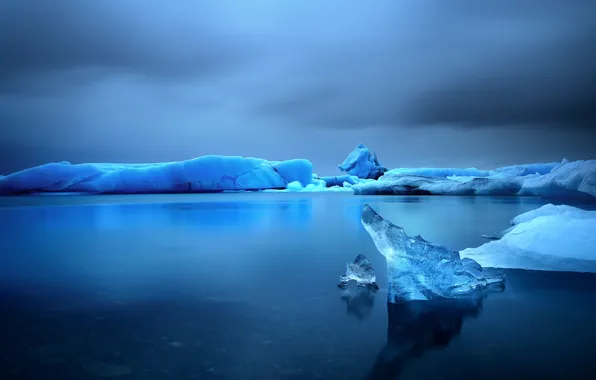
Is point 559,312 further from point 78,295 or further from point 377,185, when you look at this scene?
point 377,185

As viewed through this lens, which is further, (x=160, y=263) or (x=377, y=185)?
(x=377, y=185)

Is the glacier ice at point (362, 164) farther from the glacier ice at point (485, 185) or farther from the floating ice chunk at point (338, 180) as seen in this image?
the glacier ice at point (485, 185)

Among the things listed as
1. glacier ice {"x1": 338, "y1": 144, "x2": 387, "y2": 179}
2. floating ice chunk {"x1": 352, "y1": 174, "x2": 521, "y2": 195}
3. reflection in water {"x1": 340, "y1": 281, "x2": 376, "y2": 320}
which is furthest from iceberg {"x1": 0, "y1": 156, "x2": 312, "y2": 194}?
reflection in water {"x1": 340, "y1": 281, "x2": 376, "y2": 320}

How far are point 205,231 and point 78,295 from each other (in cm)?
494

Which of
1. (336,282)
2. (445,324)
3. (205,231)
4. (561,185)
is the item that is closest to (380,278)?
(336,282)

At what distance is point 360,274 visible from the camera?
11.9 feet

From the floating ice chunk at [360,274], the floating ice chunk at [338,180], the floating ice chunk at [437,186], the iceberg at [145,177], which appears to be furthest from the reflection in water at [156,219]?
the floating ice chunk at [338,180]

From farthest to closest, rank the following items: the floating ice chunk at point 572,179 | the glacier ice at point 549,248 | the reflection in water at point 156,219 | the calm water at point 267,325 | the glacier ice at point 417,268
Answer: the floating ice chunk at point 572,179 → the reflection in water at point 156,219 → the glacier ice at point 549,248 → the glacier ice at point 417,268 → the calm water at point 267,325

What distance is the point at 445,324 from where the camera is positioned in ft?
8.17

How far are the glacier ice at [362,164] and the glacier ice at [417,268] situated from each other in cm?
3529

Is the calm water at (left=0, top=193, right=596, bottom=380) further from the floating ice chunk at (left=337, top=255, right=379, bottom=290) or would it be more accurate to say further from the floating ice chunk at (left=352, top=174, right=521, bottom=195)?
the floating ice chunk at (left=352, top=174, right=521, bottom=195)

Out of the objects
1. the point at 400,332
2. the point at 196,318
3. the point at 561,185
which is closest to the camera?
the point at 400,332

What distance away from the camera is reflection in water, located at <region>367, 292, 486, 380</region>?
6.35 feet

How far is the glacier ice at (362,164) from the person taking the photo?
38.3m
